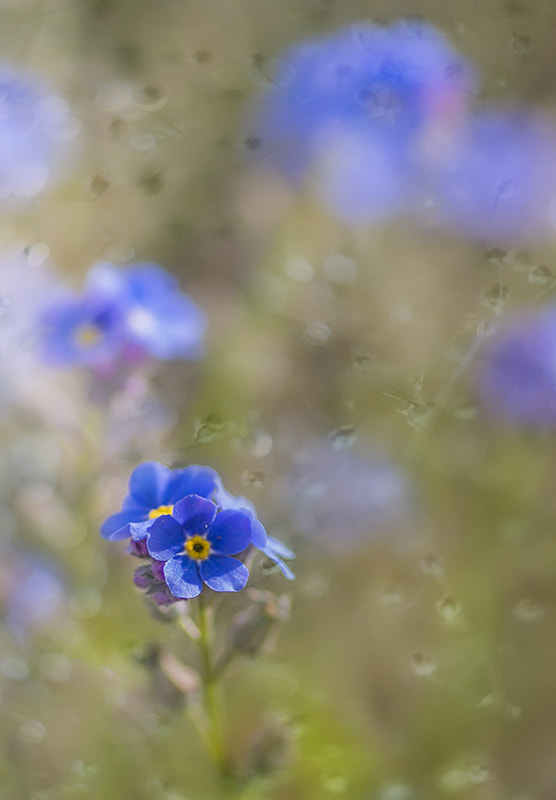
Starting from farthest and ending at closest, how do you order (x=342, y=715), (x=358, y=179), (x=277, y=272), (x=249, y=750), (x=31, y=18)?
(x=358, y=179)
(x=277, y=272)
(x=31, y=18)
(x=342, y=715)
(x=249, y=750)

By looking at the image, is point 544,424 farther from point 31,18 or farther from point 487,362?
point 31,18

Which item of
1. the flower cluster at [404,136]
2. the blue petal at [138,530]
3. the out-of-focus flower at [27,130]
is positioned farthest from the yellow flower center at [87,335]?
the blue petal at [138,530]

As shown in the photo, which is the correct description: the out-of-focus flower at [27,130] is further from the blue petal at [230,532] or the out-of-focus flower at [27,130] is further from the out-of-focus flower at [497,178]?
the blue petal at [230,532]

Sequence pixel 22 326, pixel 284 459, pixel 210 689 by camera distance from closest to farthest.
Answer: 1. pixel 210 689
2. pixel 284 459
3. pixel 22 326

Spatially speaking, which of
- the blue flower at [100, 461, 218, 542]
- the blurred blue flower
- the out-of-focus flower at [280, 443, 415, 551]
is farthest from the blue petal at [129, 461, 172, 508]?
the blurred blue flower

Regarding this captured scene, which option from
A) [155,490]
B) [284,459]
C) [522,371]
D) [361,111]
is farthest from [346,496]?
[361,111]

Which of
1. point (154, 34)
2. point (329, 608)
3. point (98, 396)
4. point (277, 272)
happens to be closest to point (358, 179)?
point (277, 272)

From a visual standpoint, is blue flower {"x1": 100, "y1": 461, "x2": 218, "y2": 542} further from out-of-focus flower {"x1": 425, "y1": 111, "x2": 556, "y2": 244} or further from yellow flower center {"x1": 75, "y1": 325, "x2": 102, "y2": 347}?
out-of-focus flower {"x1": 425, "y1": 111, "x2": 556, "y2": 244}

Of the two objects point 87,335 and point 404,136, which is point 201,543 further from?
point 404,136
